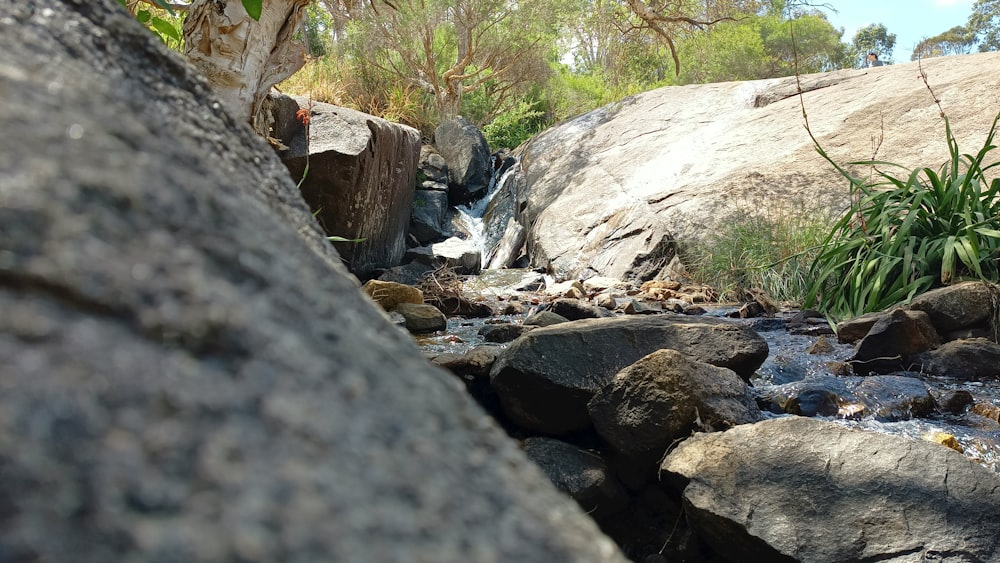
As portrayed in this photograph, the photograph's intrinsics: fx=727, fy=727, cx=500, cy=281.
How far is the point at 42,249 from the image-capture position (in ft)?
0.99

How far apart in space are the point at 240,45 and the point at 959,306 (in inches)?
190

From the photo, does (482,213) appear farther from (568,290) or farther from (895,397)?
(895,397)

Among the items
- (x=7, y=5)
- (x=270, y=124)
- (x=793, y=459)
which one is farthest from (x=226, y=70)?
(x=7, y=5)

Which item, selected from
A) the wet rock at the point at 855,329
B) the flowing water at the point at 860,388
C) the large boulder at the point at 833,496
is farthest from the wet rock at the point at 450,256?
the large boulder at the point at 833,496

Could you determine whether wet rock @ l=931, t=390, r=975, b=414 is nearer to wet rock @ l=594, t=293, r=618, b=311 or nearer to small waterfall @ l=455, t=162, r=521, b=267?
wet rock @ l=594, t=293, r=618, b=311

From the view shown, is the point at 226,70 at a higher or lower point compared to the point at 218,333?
higher

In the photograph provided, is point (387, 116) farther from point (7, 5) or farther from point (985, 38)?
point (985, 38)

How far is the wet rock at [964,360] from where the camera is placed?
156 inches

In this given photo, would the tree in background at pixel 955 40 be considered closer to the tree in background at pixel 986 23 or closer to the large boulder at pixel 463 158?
the tree in background at pixel 986 23

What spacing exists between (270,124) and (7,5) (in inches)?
277

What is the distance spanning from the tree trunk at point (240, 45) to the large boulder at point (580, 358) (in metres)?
2.60

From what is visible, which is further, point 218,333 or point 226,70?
point 226,70

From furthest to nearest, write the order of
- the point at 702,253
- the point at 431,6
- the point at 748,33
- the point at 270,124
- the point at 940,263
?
the point at 748,33 → the point at 431,6 → the point at 702,253 → the point at 270,124 → the point at 940,263

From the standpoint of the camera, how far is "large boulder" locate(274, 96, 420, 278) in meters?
7.51
